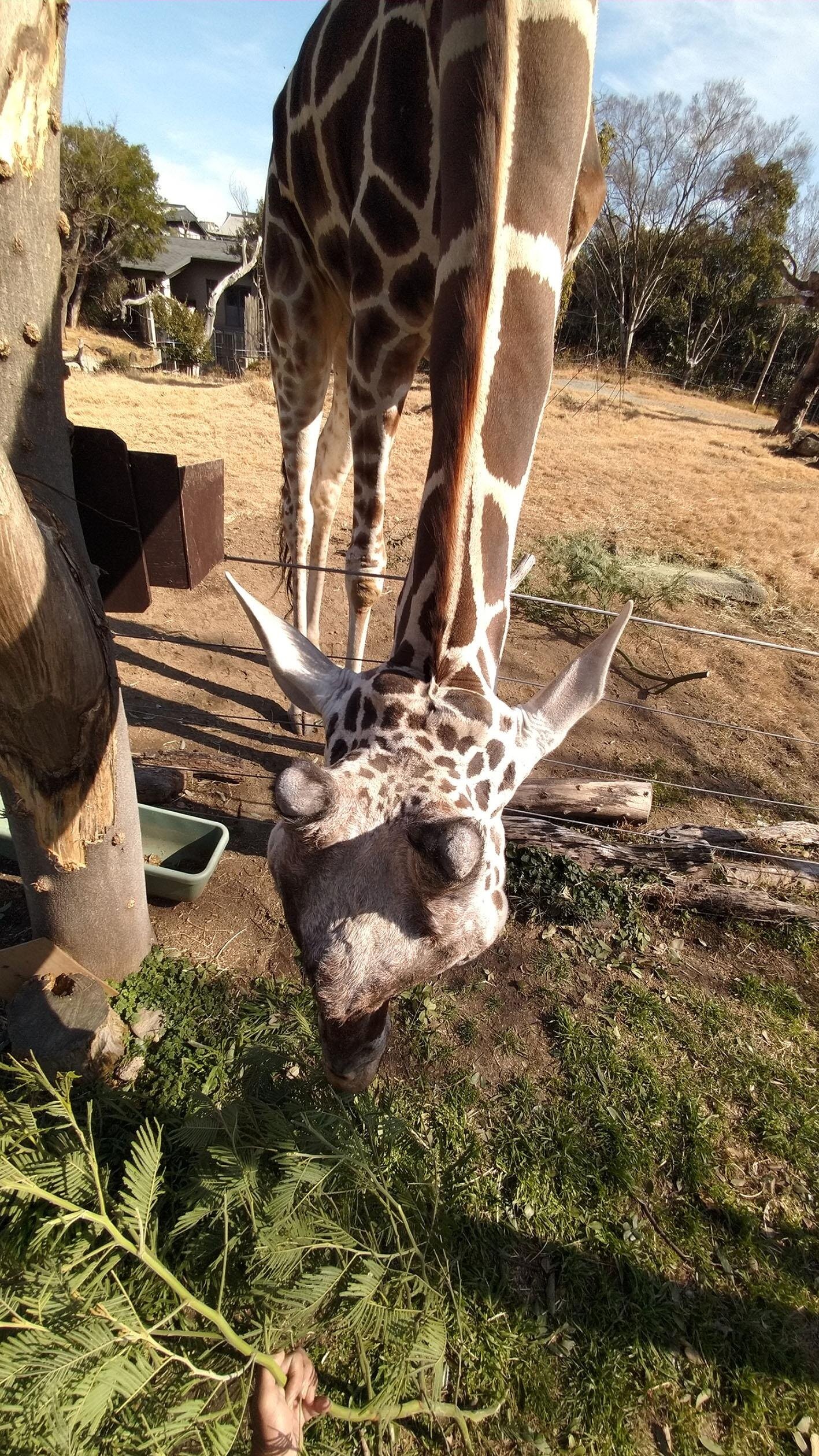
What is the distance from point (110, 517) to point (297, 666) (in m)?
0.77

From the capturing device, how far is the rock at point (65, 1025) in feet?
8.23

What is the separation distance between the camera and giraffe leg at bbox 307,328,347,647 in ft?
15.9

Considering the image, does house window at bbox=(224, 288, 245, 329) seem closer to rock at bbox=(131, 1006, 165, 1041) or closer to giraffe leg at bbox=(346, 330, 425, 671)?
giraffe leg at bbox=(346, 330, 425, 671)

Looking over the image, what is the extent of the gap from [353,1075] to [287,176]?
4.87 m

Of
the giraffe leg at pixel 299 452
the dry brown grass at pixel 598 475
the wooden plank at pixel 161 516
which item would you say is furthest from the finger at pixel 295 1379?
the dry brown grass at pixel 598 475

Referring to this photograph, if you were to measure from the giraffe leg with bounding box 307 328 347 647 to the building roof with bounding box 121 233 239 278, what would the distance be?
34.2 m

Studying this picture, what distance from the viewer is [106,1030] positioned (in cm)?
261

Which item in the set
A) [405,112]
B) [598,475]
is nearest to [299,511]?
[405,112]

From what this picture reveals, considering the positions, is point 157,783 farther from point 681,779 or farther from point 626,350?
point 626,350

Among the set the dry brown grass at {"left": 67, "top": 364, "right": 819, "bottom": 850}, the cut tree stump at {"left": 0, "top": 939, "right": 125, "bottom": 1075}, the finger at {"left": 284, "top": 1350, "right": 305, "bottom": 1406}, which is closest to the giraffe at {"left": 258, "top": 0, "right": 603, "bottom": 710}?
the dry brown grass at {"left": 67, "top": 364, "right": 819, "bottom": 850}

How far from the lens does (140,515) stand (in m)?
2.18

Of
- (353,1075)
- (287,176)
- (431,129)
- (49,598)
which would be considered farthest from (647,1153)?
(287,176)

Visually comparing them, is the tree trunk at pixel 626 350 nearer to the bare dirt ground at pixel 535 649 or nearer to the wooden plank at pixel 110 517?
the bare dirt ground at pixel 535 649

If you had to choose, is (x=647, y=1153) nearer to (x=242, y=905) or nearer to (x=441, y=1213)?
(x=441, y=1213)
